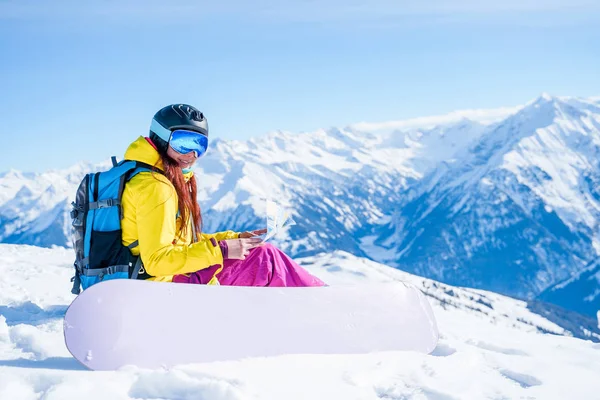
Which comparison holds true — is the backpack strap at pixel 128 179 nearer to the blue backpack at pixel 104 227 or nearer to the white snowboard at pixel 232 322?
the blue backpack at pixel 104 227

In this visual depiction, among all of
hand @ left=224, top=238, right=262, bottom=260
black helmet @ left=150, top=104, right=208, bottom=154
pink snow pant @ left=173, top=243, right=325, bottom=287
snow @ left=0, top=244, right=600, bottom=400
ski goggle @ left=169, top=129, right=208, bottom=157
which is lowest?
snow @ left=0, top=244, right=600, bottom=400

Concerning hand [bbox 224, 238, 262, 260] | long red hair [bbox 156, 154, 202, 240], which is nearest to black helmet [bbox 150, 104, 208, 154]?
long red hair [bbox 156, 154, 202, 240]

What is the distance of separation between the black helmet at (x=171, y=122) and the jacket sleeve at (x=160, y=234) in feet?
1.94

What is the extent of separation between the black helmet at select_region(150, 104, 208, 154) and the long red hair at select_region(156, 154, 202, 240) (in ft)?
0.60

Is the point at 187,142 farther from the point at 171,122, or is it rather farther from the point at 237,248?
the point at 237,248

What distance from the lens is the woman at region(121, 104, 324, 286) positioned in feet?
19.2

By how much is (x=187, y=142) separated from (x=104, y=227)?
4.07 feet

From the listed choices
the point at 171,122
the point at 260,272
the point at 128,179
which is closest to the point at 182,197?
the point at 128,179

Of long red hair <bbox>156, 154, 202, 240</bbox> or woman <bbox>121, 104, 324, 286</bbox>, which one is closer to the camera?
woman <bbox>121, 104, 324, 286</bbox>

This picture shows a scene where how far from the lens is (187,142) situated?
6414mm

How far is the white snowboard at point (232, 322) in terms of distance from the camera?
572 cm

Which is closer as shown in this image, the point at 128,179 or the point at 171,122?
the point at 128,179

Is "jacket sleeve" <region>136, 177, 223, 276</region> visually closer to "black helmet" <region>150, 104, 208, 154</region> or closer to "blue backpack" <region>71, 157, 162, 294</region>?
"blue backpack" <region>71, 157, 162, 294</region>

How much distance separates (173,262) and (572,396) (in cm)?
396
